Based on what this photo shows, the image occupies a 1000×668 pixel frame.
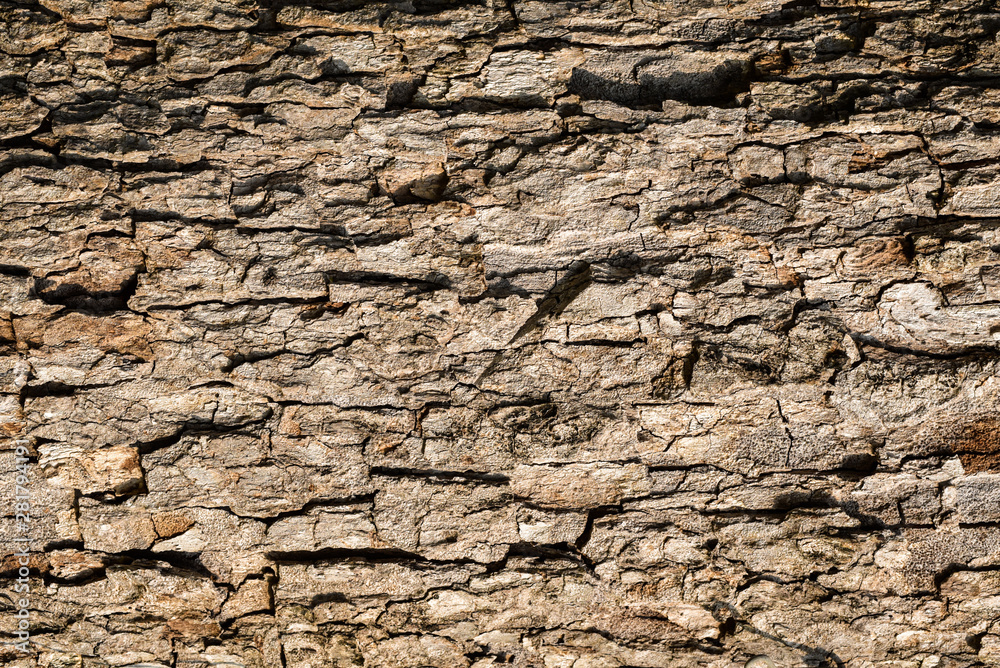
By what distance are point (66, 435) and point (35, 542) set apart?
0.29 meters

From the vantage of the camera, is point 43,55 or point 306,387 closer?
→ point 306,387

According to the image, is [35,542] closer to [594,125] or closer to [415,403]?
[415,403]

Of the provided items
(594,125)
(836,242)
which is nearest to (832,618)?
(836,242)

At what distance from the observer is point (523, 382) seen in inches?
64.9

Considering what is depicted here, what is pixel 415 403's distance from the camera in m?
1.65

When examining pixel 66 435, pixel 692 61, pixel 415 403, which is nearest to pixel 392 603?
pixel 415 403

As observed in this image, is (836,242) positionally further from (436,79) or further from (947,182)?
(436,79)

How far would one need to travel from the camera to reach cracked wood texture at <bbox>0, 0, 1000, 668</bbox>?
161cm

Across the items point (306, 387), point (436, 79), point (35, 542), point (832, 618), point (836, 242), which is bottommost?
point (832, 618)

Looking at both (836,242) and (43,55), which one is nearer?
(836,242)

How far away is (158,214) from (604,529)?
1.40m

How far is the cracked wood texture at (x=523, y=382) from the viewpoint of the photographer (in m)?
1.61

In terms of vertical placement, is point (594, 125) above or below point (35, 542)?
above

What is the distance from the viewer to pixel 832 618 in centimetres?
162
